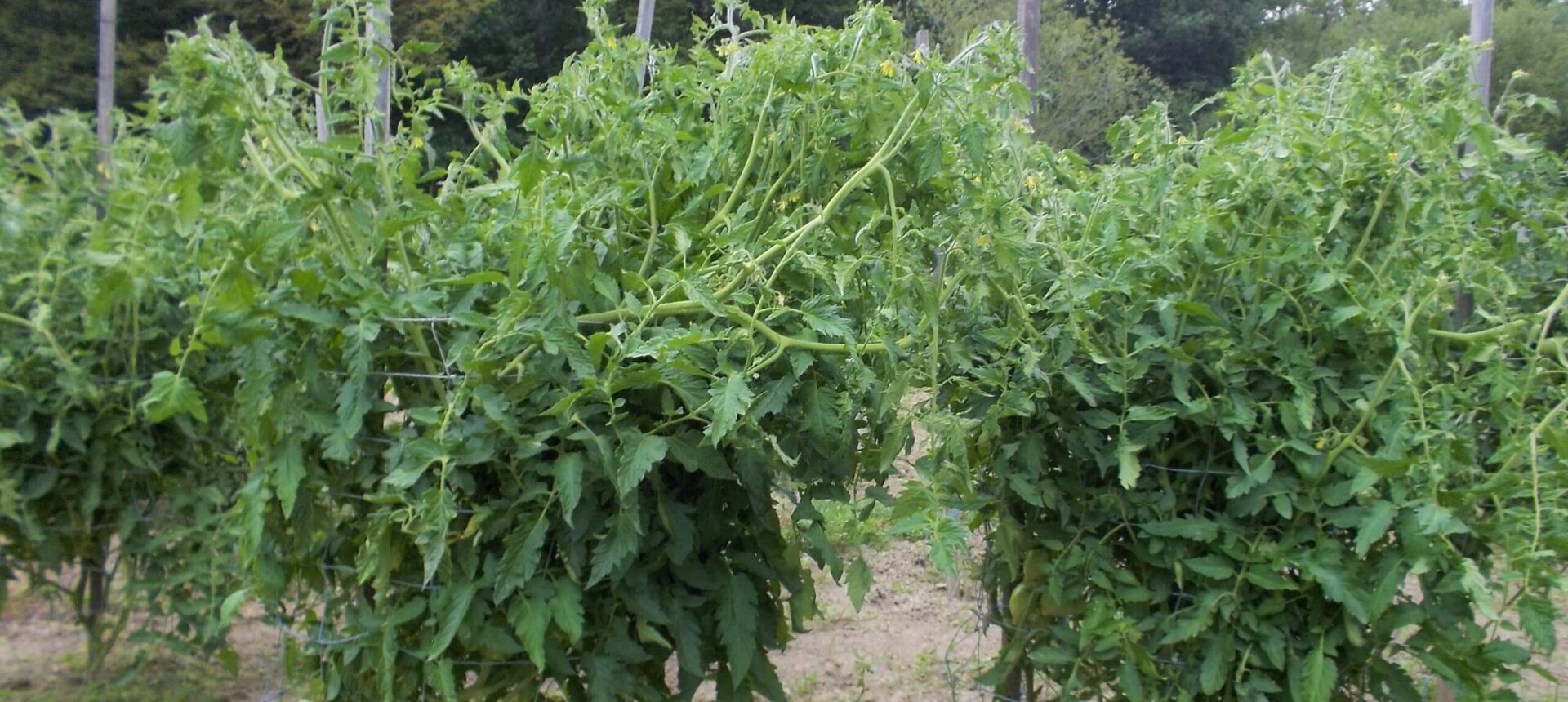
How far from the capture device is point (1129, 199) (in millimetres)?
2418

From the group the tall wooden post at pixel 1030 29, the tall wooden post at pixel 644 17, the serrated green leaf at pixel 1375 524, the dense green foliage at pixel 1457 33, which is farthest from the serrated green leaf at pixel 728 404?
the dense green foliage at pixel 1457 33

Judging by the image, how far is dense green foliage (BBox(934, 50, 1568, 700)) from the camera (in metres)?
2.21

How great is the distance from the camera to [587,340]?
193 cm

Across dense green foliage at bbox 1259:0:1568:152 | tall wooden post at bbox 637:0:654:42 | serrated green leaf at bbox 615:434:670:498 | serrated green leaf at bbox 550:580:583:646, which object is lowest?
serrated green leaf at bbox 550:580:583:646

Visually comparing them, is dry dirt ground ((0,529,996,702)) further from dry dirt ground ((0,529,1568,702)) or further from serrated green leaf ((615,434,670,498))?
serrated green leaf ((615,434,670,498))

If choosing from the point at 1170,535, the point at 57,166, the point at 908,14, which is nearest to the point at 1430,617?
the point at 1170,535

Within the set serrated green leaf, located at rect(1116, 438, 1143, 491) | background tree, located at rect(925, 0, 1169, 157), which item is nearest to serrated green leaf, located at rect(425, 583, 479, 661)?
serrated green leaf, located at rect(1116, 438, 1143, 491)

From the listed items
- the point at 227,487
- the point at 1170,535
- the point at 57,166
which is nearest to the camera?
the point at 1170,535

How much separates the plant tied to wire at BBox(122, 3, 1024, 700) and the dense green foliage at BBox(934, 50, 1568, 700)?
28cm

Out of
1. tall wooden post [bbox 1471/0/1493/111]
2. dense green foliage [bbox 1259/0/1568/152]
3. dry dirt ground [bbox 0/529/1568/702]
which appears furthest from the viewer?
dense green foliage [bbox 1259/0/1568/152]

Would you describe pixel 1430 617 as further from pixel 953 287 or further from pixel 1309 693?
pixel 953 287

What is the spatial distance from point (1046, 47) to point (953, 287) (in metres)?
18.2

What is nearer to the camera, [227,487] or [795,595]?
[795,595]

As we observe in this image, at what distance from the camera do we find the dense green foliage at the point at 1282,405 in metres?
2.21
